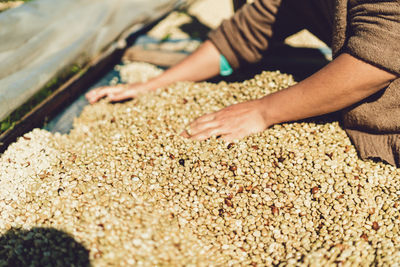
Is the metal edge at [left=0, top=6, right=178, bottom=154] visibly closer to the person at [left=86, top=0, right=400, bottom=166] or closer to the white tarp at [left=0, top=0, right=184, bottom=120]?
the white tarp at [left=0, top=0, right=184, bottom=120]

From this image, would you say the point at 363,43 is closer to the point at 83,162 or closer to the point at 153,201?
the point at 153,201

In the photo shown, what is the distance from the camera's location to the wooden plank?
3463 mm

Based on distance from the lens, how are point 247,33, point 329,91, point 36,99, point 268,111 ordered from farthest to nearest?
point 36,99, point 247,33, point 268,111, point 329,91

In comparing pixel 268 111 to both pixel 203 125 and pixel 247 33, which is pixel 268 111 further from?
pixel 247 33

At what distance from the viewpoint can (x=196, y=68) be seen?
285 cm

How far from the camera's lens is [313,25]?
243 cm

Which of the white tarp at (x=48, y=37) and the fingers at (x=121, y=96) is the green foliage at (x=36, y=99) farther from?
the fingers at (x=121, y=96)

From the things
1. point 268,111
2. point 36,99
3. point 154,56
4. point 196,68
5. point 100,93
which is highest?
point 36,99

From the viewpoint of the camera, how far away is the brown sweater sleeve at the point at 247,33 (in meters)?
2.58

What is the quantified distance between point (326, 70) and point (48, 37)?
→ 7.94ft

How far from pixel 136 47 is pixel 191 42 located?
2.14 ft

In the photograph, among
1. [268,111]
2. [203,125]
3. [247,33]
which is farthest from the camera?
[247,33]

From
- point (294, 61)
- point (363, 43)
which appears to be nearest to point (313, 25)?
point (294, 61)

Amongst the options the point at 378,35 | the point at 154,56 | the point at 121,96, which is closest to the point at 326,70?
the point at 378,35
